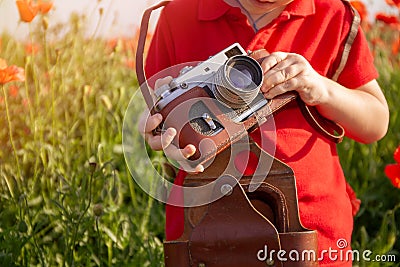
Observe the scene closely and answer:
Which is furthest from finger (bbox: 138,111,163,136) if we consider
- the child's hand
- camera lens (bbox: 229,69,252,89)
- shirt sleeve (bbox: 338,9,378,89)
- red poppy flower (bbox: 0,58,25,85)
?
red poppy flower (bbox: 0,58,25,85)

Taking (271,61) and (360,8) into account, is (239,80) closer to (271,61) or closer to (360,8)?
(271,61)

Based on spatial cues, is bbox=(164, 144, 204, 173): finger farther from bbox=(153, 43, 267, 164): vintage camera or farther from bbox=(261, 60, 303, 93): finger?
bbox=(261, 60, 303, 93): finger

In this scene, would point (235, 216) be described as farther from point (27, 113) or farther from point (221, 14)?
point (27, 113)

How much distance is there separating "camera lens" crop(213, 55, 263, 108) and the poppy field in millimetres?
403

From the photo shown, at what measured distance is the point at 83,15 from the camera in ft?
7.13

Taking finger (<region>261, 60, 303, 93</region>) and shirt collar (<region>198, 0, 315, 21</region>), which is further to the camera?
shirt collar (<region>198, 0, 315, 21</region>)

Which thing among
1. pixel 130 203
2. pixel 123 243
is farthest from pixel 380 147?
pixel 123 243

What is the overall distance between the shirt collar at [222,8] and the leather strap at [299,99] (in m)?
0.06

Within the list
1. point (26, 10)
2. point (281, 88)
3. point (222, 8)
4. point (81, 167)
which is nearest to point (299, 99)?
point (281, 88)

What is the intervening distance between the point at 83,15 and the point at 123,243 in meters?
0.77

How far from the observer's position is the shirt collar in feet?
4.16

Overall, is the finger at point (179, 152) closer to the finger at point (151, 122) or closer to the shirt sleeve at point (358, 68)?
the finger at point (151, 122)

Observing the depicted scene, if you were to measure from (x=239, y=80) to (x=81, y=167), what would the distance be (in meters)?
0.94

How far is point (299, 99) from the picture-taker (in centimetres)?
121
